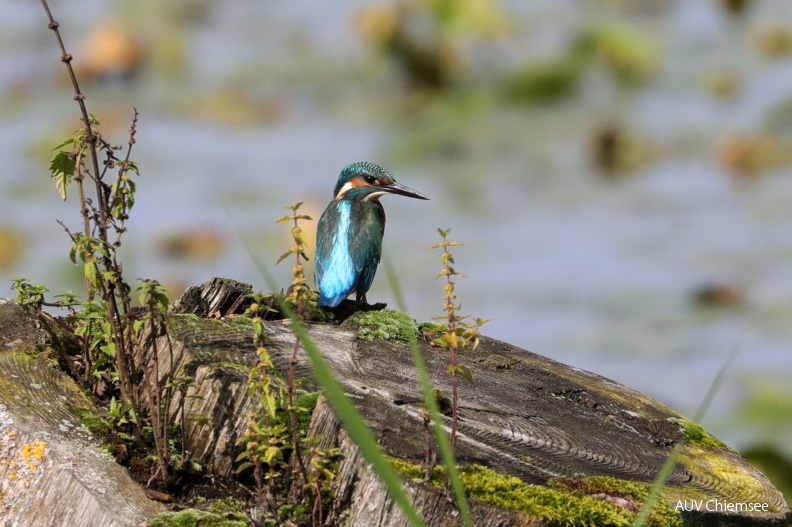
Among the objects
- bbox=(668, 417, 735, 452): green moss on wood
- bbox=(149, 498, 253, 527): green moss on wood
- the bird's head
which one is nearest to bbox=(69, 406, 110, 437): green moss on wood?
bbox=(149, 498, 253, 527): green moss on wood

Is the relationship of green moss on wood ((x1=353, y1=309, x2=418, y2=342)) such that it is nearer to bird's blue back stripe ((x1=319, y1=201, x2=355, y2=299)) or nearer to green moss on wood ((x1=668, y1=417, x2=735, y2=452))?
bird's blue back stripe ((x1=319, y1=201, x2=355, y2=299))

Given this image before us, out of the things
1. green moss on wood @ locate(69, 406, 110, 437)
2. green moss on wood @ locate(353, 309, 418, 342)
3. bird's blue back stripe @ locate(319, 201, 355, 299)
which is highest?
bird's blue back stripe @ locate(319, 201, 355, 299)

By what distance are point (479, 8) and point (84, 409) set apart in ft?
9.00

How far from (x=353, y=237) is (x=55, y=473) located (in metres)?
1.72

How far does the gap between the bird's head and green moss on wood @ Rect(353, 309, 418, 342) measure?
991 millimetres

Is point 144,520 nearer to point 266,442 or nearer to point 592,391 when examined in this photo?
point 266,442

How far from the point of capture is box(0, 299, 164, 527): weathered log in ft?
7.07

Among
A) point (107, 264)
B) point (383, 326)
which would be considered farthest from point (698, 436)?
point (107, 264)

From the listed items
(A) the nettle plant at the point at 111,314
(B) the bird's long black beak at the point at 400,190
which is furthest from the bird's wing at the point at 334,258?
(A) the nettle plant at the point at 111,314

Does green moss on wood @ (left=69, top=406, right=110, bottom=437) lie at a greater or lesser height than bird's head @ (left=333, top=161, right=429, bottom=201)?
lesser

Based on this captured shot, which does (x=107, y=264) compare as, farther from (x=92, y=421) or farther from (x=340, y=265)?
(x=340, y=265)

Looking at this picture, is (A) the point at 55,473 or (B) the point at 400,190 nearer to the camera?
(A) the point at 55,473

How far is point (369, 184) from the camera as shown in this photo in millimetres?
4113

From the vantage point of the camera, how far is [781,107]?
Answer: 17.5ft
